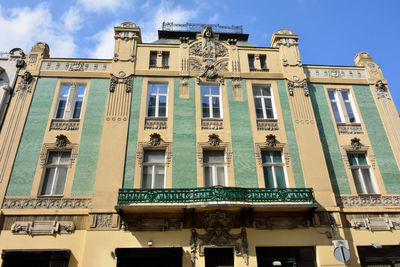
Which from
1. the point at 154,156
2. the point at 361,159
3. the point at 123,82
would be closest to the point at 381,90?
the point at 361,159

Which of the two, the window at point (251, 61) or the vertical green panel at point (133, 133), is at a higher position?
the window at point (251, 61)

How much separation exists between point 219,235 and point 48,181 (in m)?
7.72

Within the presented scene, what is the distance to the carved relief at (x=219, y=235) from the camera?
38.1 ft

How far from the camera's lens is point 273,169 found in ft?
44.7

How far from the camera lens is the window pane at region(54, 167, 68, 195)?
1264 centimetres

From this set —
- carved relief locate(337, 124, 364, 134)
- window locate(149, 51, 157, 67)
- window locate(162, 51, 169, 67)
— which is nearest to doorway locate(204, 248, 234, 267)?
carved relief locate(337, 124, 364, 134)

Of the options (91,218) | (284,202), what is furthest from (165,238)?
(284,202)

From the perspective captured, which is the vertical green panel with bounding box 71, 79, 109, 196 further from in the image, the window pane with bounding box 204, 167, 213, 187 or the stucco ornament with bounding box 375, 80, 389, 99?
the stucco ornament with bounding box 375, 80, 389, 99

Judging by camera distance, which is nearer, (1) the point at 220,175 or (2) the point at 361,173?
(1) the point at 220,175

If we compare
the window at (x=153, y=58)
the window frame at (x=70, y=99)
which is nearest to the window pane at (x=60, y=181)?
the window frame at (x=70, y=99)

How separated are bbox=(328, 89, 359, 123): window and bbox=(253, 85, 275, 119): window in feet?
11.3

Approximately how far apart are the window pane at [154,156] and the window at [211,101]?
2.97 metres

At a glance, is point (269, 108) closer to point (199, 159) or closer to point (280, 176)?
point (280, 176)

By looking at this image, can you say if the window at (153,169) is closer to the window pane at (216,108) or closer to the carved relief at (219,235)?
the carved relief at (219,235)
